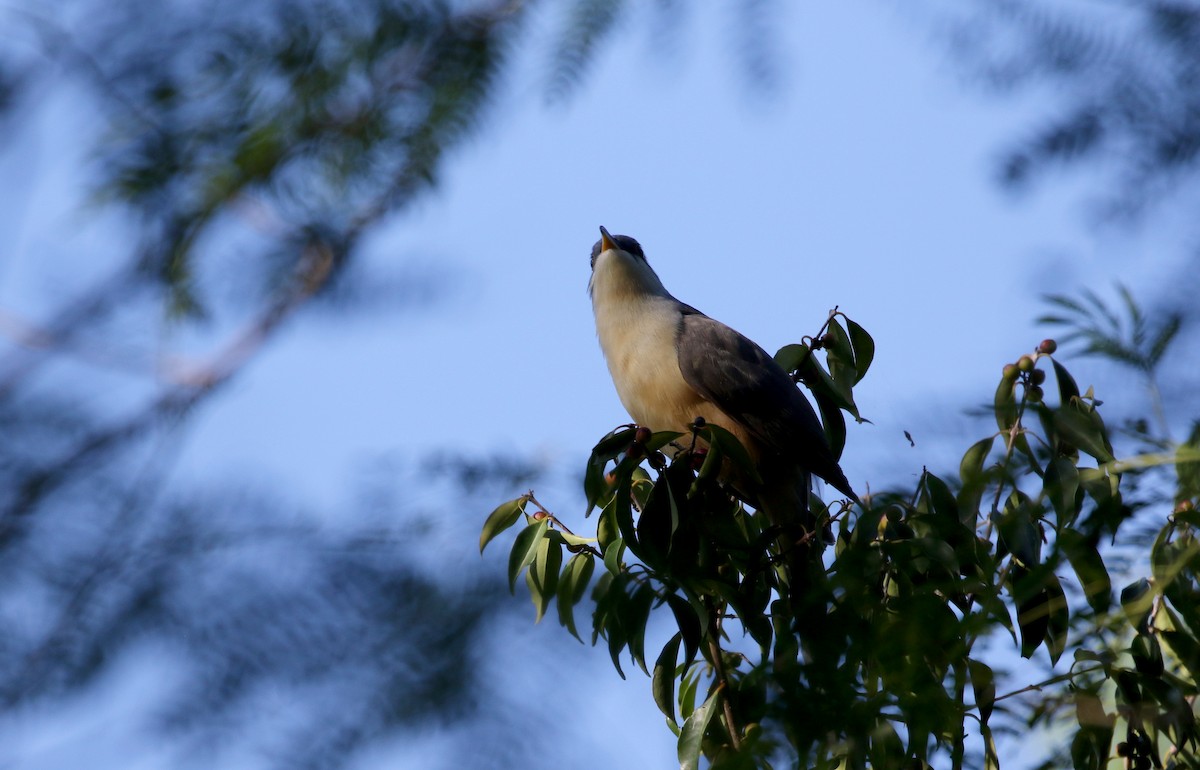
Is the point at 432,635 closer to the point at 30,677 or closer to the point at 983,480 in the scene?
the point at 30,677

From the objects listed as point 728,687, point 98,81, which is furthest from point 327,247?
point 728,687

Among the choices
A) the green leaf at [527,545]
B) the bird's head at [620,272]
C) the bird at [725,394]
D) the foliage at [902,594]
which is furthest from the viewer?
the bird's head at [620,272]

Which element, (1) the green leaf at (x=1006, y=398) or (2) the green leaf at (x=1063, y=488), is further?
(1) the green leaf at (x=1006, y=398)

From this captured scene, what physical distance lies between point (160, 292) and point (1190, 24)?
5.54ft

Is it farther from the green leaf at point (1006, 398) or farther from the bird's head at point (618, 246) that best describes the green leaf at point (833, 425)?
the bird's head at point (618, 246)

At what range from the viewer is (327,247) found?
6.09 ft

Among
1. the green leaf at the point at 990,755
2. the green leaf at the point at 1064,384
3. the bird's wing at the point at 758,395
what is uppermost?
the bird's wing at the point at 758,395

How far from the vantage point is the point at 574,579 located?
9.59 ft

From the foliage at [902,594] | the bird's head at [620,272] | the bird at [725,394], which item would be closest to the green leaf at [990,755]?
the foliage at [902,594]

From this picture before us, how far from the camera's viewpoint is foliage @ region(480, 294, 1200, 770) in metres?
1.67

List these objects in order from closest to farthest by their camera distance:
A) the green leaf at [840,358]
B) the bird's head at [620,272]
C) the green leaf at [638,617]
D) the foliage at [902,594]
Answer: the foliage at [902,594], the green leaf at [638,617], the green leaf at [840,358], the bird's head at [620,272]

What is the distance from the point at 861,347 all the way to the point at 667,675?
45.7 inches

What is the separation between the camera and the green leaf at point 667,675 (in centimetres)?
284

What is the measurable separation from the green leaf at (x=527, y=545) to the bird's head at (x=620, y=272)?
2472 mm
